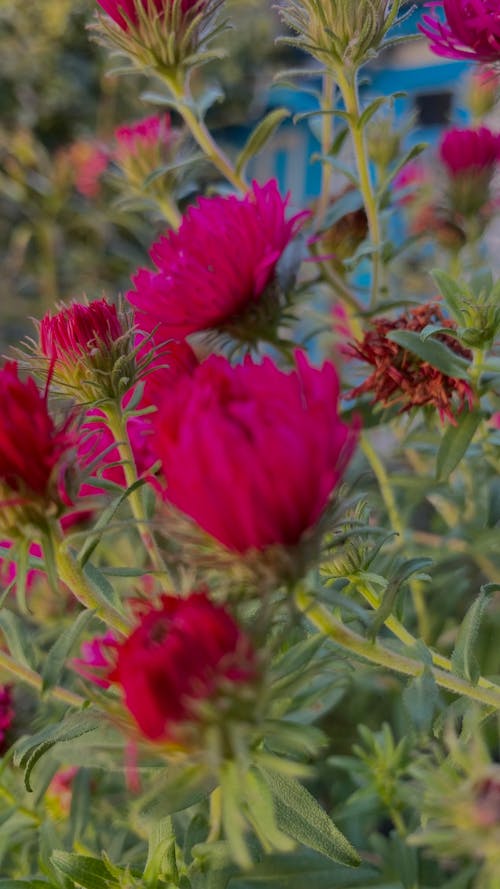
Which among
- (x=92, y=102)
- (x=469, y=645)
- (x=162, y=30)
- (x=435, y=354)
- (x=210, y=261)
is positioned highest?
(x=162, y=30)

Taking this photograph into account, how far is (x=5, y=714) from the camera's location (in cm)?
67

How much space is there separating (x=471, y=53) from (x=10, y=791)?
0.65 m

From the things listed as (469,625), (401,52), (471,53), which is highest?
(471,53)

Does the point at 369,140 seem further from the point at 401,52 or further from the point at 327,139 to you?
the point at 401,52

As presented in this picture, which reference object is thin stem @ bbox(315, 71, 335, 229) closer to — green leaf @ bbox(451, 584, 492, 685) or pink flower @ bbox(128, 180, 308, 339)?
pink flower @ bbox(128, 180, 308, 339)

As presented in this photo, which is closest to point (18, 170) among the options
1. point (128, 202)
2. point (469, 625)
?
point (128, 202)

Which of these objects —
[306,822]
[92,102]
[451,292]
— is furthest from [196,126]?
[92,102]

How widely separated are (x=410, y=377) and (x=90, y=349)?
0.22m

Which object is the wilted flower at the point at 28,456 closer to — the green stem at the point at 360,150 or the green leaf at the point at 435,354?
the green leaf at the point at 435,354

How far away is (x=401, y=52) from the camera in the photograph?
257 cm

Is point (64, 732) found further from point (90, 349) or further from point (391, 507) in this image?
point (391, 507)

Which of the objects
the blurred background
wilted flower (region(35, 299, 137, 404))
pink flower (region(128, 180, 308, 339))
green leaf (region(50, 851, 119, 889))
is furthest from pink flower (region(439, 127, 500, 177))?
the blurred background

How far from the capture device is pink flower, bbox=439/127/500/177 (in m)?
0.80

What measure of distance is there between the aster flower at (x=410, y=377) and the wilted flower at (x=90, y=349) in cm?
17
